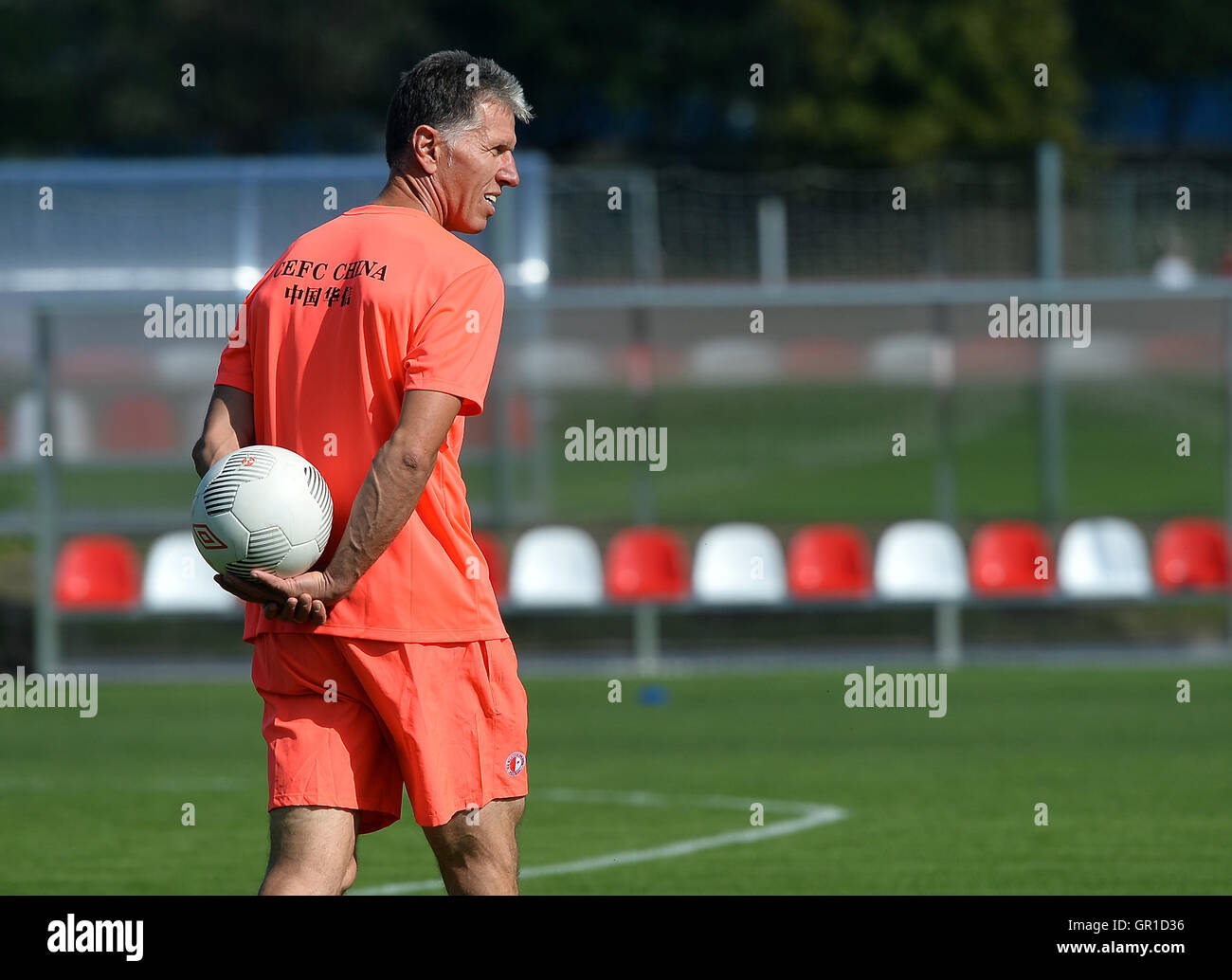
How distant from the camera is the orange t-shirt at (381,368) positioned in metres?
3.86

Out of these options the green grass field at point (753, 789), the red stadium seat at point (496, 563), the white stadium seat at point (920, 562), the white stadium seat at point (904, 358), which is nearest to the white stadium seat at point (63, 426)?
the red stadium seat at point (496, 563)

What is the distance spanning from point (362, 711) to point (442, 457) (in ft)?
1.67

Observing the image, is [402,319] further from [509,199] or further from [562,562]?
[509,199]

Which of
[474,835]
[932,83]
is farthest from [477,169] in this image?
[932,83]

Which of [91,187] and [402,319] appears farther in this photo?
[91,187]

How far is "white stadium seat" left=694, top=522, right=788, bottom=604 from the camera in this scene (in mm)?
13269

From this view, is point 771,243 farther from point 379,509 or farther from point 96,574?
point 379,509

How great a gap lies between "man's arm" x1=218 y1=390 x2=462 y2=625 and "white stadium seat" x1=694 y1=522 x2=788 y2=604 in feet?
30.6

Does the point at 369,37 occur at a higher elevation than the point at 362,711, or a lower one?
higher

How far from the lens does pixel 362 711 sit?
3918 millimetres

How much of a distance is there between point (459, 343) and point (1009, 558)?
1023 cm

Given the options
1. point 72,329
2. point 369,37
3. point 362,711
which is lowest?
point 362,711

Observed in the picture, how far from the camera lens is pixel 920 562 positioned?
1343 cm
